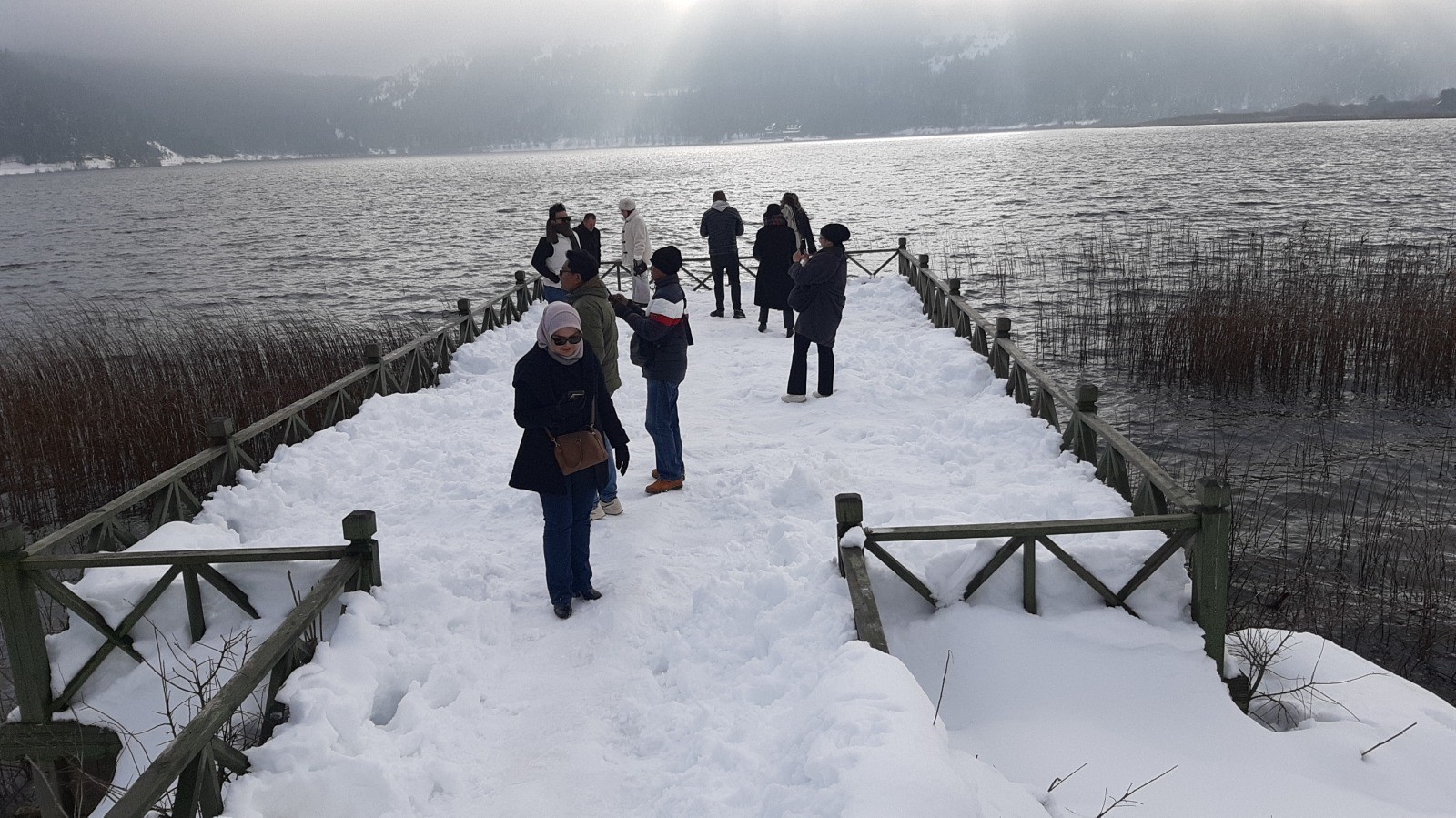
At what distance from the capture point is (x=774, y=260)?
49.7 ft

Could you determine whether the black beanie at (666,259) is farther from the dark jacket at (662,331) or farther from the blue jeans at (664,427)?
the blue jeans at (664,427)

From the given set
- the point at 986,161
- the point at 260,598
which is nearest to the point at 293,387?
the point at 260,598

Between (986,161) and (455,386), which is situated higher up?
(986,161)

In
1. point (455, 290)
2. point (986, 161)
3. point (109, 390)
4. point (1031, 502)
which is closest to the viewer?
point (1031, 502)

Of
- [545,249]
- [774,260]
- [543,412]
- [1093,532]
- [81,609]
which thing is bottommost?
[81,609]

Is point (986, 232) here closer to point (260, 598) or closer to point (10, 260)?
point (260, 598)

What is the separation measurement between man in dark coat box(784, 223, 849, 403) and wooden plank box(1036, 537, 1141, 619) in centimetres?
544

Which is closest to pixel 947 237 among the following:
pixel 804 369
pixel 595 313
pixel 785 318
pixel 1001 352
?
pixel 785 318

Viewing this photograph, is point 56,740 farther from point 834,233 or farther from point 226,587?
A: point 834,233

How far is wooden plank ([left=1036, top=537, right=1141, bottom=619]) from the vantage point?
19.5ft

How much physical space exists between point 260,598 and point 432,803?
8.19 feet

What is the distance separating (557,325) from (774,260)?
9527mm

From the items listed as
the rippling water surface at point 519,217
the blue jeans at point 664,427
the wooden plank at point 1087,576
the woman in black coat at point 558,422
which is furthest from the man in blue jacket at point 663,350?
the rippling water surface at point 519,217

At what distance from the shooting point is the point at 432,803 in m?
4.67
